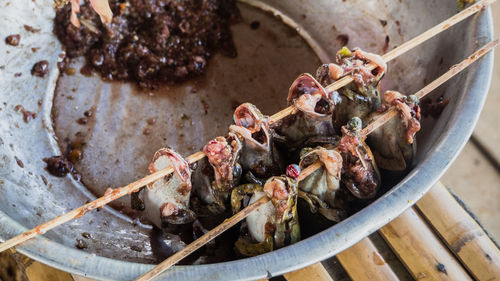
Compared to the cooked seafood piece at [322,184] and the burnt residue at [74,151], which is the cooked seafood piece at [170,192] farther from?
the burnt residue at [74,151]

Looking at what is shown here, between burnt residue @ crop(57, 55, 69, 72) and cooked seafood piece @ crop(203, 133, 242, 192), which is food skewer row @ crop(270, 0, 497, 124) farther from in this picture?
burnt residue @ crop(57, 55, 69, 72)

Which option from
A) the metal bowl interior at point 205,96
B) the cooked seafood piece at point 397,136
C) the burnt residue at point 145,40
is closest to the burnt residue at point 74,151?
the metal bowl interior at point 205,96

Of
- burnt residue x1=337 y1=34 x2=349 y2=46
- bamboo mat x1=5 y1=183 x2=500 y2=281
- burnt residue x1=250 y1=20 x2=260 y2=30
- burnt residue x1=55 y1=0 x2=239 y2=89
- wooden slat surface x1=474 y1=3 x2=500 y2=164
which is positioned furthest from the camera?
wooden slat surface x1=474 y1=3 x2=500 y2=164

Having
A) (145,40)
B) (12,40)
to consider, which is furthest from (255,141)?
(12,40)

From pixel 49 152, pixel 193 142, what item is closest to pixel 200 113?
pixel 193 142

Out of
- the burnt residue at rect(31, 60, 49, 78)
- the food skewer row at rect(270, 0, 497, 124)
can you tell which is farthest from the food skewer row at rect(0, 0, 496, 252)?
the burnt residue at rect(31, 60, 49, 78)
